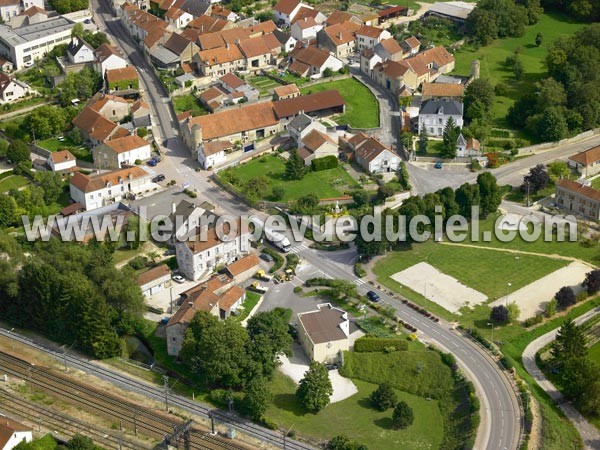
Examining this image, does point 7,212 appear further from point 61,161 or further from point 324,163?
point 324,163

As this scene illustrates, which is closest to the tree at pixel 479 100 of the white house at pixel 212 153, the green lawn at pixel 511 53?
the green lawn at pixel 511 53

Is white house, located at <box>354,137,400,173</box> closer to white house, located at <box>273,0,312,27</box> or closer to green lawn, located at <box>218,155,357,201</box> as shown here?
green lawn, located at <box>218,155,357,201</box>

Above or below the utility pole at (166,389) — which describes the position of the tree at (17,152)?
above

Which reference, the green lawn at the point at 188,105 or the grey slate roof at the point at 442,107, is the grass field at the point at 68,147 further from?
the grey slate roof at the point at 442,107

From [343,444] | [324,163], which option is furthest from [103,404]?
[324,163]

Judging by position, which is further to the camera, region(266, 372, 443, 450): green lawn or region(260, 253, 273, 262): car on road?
region(260, 253, 273, 262): car on road

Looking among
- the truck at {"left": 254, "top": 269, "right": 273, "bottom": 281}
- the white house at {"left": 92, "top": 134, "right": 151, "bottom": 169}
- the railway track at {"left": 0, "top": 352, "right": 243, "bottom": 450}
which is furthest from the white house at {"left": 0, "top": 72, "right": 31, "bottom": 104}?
the railway track at {"left": 0, "top": 352, "right": 243, "bottom": 450}
